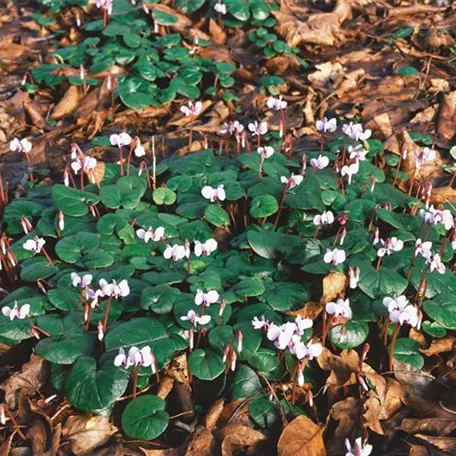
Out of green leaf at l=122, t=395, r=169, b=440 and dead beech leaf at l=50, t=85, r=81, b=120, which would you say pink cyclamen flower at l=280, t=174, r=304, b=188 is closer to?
green leaf at l=122, t=395, r=169, b=440

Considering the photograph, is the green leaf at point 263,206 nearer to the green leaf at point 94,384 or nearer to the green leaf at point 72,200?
the green leaf at point 72,200

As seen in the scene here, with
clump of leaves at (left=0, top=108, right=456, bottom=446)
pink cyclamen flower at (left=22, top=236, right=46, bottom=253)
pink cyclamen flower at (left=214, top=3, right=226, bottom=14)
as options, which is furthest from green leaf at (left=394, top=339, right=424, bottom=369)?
pink cyclamen flower at (left=214, top=3, right=226, bottom=14)

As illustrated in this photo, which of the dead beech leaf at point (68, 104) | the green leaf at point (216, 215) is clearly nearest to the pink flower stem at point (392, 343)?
the green leaf at point (216, 215)

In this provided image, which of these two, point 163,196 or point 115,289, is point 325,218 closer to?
point 163,196

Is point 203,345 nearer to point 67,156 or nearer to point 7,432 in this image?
point 7,432

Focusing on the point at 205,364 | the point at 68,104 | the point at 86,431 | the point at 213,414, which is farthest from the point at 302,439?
the point at 68,104

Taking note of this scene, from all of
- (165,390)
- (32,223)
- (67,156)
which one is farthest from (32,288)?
(67,156)
